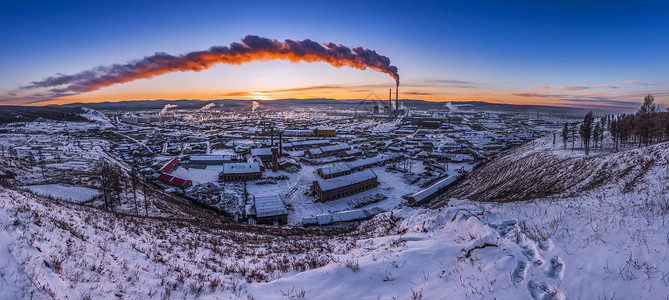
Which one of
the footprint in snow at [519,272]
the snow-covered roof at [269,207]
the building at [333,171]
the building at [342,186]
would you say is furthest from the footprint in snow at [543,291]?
the building at [333,171]

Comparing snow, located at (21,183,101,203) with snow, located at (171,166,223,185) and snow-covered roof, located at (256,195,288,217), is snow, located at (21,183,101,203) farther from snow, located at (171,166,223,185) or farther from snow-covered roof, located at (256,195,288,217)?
snow-covered roof, located at (256,195,288,217)

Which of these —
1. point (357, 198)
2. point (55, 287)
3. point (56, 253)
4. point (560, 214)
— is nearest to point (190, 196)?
point (357, 198)

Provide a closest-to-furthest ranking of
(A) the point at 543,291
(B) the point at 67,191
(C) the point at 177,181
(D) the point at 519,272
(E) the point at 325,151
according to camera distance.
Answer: (A) the point at 543,291, (D) the point at 519,272, (B) the point at 67,191, (C) the point at 177,181, (E) the point at 325,151

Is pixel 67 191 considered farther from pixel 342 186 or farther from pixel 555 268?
pixel 555 268

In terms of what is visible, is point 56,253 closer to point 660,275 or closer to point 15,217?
point 15,217

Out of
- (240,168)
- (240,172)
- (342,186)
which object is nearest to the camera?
(342,186)

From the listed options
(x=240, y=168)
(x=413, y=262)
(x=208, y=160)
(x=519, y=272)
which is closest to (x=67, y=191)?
(x=240, y=168)

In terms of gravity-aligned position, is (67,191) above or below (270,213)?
above

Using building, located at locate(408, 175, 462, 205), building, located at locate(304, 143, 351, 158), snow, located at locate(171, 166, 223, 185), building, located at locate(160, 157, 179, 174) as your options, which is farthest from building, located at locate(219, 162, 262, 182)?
building, located at locate(408, 175, 462, 205)
